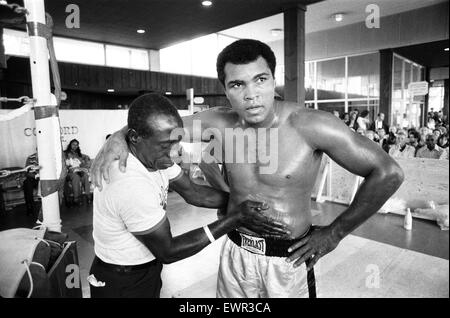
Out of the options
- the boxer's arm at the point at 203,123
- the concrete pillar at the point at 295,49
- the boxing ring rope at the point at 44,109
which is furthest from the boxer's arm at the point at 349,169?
the concrete pillar at the point at 295,49

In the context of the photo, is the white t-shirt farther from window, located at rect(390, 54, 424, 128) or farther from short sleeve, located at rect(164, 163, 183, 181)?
window, located at rect(390, 54, 424, 128)

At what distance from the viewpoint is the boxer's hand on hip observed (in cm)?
143

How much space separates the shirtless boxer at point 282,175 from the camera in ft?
4.53

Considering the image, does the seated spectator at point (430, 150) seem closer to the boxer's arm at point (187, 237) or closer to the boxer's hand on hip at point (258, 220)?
the boxer's hand on hip at point (258, 220)

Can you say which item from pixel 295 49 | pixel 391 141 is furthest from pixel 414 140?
pixel 295 49

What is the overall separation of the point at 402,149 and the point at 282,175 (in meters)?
5.66

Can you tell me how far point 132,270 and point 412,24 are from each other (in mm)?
10626

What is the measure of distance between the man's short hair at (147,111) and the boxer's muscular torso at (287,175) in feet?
1.65

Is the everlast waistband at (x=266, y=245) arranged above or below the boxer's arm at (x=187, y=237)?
below

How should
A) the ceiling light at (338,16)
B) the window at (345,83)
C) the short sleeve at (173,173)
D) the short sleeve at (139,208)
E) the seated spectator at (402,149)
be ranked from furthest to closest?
1. the window at (345,83)
2. the ceiling light at (338,16)
3. the seated spectator at (402,149)
4. the short sleeve at (173,173)
5. the short sleeve at (139,208)

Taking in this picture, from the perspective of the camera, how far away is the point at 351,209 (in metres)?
A: 1.40

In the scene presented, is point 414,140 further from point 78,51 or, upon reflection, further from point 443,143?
point 78,51

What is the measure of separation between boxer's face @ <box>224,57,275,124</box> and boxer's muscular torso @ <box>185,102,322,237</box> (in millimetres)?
123
